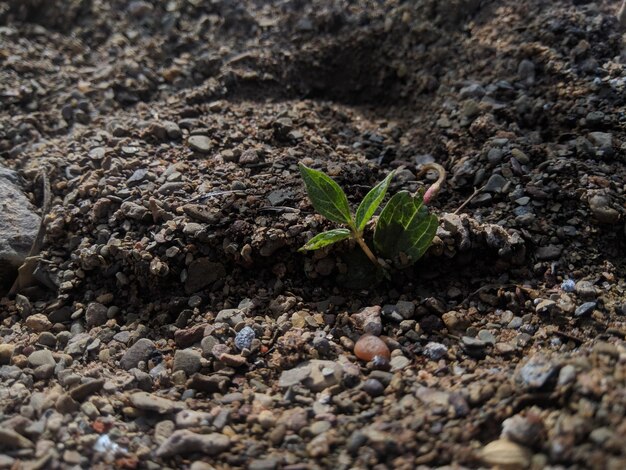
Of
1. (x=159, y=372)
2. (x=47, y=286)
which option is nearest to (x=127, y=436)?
(x=159, y=372)

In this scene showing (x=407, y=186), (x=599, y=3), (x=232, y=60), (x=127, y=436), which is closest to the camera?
(x=127, y=436)

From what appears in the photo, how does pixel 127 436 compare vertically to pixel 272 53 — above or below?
below

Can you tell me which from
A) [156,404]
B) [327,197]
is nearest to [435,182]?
[327,197]

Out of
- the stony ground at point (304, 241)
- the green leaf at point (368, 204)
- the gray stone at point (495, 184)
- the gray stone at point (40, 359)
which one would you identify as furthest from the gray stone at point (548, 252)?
the gray stone at point (40, 359)

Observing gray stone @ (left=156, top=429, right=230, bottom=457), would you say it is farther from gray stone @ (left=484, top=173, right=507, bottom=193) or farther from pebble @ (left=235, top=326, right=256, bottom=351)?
gray stone @ (left=484, top=173, right=507, bottom=193)

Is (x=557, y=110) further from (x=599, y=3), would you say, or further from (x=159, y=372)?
(x=159, y=372)

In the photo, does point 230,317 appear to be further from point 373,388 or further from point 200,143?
point 200,143
